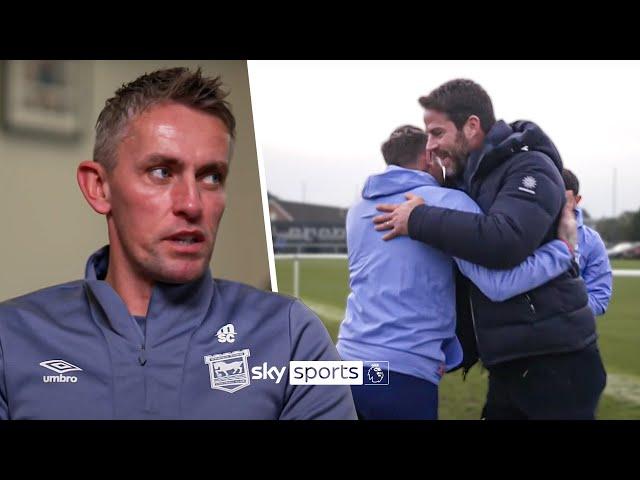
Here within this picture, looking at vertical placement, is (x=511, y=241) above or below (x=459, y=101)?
below

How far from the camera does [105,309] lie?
8.05 feet

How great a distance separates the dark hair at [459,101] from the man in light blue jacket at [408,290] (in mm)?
117

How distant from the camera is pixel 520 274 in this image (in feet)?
8.80

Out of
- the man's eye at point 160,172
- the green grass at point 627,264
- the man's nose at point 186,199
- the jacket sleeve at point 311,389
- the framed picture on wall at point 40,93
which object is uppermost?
the framed picture on wall at point 40,93

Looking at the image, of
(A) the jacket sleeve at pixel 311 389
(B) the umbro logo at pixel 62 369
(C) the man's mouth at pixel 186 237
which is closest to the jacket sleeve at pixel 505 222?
(A) the jacket sleeve at pixel 311 389

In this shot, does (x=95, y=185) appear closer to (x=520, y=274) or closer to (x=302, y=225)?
(x=302, y=225)

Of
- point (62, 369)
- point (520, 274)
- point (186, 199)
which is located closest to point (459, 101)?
point (520, 274)

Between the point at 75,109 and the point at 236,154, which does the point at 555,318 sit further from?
the point at 75,109

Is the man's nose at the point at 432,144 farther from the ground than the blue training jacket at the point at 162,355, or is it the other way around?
the man's nose at the point at 432,144

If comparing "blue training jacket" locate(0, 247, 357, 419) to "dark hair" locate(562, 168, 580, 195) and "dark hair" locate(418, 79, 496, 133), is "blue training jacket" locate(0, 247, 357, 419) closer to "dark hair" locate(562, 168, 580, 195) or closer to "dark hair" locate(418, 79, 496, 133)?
"dark hair" locate(418, 79, 496, 133)

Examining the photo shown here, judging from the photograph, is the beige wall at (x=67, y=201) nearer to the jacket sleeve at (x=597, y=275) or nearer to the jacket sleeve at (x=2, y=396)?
the jacket sleeve at (x=2, y=396)

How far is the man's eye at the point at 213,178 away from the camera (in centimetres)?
260

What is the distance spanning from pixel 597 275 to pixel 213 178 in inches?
54.5
